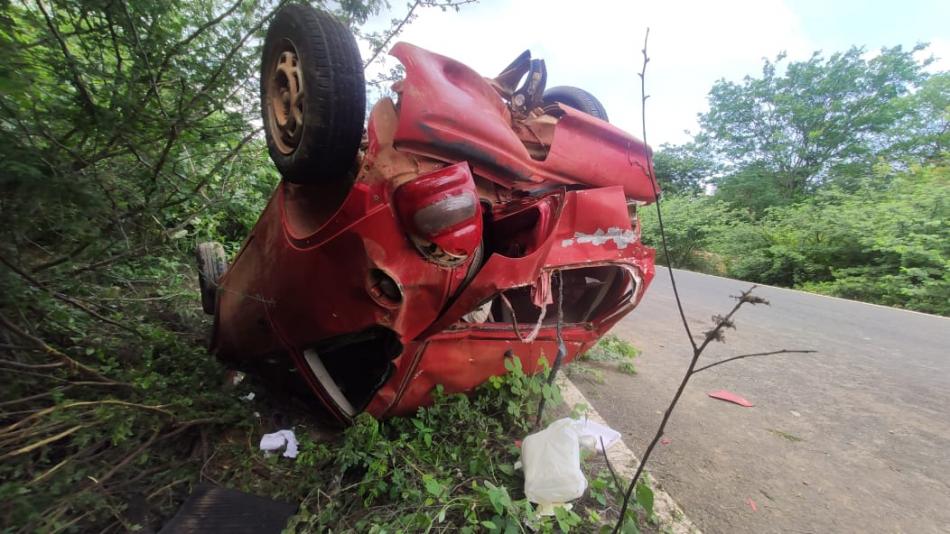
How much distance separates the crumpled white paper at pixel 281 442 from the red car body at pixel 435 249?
1.12 feet

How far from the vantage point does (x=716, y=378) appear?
10.7 ft

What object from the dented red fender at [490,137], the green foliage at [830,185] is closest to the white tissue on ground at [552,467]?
the dented red fender at [490,137]

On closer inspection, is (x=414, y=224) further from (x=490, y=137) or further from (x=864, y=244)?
(x=864, y=244)

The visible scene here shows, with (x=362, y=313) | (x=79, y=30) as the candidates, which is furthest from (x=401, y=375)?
(x=79, y=30)

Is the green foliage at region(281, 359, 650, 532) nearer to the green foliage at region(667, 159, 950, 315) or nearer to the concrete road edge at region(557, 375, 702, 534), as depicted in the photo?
the concrete road edge at region(557, 375, 702, 534)

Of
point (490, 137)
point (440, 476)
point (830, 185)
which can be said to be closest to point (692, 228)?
point (830, 185)

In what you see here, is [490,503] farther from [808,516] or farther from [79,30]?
[79,30]

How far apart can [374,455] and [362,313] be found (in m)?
0.64

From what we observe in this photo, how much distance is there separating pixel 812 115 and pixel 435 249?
66.7ft

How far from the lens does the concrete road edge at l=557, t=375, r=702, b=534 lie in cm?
163

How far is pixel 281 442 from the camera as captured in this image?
209 cm

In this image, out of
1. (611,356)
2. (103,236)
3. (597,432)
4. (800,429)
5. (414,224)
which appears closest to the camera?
(414,224)

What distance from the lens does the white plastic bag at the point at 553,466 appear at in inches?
59.6

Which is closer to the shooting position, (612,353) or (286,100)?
(286,100)
